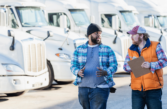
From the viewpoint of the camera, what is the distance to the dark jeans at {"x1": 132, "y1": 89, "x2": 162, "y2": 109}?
209 inches

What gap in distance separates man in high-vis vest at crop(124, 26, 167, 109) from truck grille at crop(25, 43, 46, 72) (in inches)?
189

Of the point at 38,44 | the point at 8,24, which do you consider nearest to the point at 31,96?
the point at 38,44

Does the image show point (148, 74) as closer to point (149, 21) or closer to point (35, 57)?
point (35, 57)

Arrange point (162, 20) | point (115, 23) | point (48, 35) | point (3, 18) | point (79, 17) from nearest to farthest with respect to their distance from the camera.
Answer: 1. point (3, 18)
2. point (48, 35)
3. point (79, 17)
4. point (115, 23)
5. point (162, 20)

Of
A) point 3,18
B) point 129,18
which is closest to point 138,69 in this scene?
point 3,18

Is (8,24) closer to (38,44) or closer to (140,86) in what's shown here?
(38,44)

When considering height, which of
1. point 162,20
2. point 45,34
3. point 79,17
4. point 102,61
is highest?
point 102,61

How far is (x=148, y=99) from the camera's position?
5.35 meters

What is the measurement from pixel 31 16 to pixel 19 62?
2.81m

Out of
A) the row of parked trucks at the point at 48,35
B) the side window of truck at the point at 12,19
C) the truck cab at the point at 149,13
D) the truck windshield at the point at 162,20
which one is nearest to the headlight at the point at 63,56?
the row of parked trucks at the point at 48,35

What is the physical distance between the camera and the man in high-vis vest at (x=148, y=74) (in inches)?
209

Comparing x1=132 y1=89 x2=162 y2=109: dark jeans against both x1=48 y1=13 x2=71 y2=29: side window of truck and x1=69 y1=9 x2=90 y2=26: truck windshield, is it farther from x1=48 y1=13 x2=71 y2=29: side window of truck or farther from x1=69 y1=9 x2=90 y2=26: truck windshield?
x1=69 y1=9 x2=90 y2=26: truck windshield

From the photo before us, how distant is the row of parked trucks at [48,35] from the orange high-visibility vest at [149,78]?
4495 millimetres

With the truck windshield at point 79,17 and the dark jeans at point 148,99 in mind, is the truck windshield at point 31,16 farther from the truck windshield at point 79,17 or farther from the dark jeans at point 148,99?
the dark jeans at point 148,99
